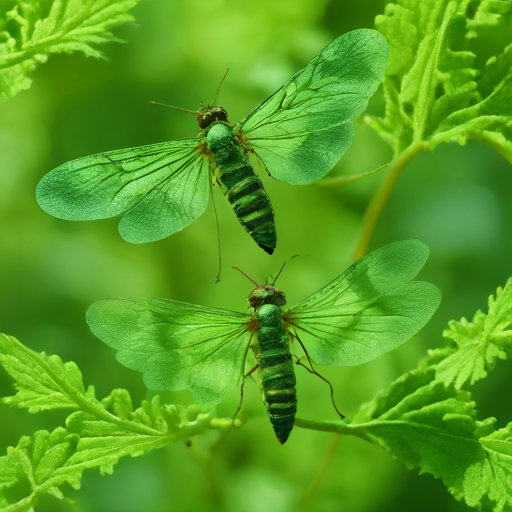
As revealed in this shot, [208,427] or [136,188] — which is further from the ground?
→ [136,188]

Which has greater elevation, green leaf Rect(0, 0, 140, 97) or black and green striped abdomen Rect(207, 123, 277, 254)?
green leaf Rect(0, 0, 140, 97)

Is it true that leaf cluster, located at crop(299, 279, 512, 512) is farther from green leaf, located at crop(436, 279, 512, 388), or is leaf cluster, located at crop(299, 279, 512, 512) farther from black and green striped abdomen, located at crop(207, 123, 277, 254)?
black and green striped abdomen, located at crop(207, 123, 277, 254)

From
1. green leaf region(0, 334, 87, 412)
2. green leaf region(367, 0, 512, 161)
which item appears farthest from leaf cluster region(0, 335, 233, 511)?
green leaf region(367, 0, 512, 161)

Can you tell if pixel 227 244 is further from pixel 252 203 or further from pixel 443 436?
pixel 443 436

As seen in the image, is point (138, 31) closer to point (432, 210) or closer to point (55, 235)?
point (55, 235)

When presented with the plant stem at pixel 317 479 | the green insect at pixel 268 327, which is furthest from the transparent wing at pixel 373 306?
the plant stem at pixel 317 479

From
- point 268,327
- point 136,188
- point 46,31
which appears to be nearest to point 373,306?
point 268,327

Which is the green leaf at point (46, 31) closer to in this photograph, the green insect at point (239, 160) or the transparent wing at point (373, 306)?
the green insect at point (239, 160)
